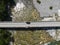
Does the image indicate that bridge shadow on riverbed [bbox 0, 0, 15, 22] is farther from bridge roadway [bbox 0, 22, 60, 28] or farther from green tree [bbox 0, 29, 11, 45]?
green tree [bbox 0, 29, 11, 45]

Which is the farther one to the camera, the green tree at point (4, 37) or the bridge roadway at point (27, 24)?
the bridge roadway at point (27, 24)

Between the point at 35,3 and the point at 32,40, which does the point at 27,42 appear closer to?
the point at 32,40

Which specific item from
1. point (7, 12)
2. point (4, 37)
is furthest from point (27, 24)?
point (4, 37)

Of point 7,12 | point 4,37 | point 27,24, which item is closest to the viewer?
point 4,37

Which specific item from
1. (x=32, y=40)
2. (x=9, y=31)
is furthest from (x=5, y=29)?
(x=32, y=40)

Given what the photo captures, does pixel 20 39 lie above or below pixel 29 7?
below

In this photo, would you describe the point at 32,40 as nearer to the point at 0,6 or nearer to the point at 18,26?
the point at 18,26

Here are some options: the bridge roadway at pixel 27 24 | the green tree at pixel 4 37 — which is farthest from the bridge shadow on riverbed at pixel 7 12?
the green tree at pixel 4 37

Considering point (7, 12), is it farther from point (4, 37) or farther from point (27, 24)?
point (4, 37)

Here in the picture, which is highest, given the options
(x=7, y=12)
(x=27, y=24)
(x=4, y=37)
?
(x=7, y=12)

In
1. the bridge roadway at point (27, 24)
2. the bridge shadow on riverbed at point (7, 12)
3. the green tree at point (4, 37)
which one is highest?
the bridge shadow on riverbed at point (7, 12)

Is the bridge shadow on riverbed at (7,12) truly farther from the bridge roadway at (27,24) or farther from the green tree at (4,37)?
the green tree at (4,37)
